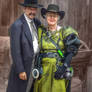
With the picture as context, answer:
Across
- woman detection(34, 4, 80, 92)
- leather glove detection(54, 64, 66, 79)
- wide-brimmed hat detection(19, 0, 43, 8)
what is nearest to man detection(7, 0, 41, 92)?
wide-brimmed hat detection(19, 0, 43, 8)

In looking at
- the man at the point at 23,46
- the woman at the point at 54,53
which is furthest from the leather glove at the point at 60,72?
the man at the point at 23,46

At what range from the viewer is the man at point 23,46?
4309 millimetres

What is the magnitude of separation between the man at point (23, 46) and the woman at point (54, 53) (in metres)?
0.14

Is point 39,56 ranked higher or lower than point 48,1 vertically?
lower

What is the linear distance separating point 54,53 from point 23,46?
430mm

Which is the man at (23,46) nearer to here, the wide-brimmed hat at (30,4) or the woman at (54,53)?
the wide-brimmed hat at (30,4)

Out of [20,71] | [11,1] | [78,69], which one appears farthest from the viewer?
[78,69]

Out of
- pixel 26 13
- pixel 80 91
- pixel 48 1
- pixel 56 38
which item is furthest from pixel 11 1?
pixel 80 91

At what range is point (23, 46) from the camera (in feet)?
14.3

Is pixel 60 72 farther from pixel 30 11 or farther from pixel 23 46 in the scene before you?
pixel 30 11

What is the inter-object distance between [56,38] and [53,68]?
41cm

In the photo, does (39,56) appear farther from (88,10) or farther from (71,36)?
(88,10)

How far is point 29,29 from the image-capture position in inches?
174

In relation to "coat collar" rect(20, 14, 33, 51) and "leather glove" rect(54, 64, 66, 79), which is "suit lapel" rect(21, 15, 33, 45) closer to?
"coat collar" rect(20, 14, 33, 51)
